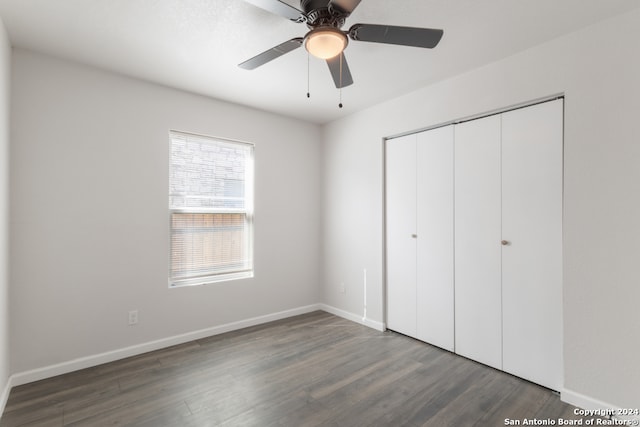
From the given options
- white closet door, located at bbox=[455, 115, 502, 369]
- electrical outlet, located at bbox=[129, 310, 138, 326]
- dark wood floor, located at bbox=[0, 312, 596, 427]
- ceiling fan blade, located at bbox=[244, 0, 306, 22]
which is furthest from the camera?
electrical outlet, located at bbox=[129, 310, 138, 326]

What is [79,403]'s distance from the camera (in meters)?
2.15

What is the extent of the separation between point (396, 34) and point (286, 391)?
2.50 m

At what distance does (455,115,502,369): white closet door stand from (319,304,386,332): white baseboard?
0.88 m

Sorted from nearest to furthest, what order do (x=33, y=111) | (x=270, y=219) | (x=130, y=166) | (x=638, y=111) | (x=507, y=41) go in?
(x=638, y=111) → (x=507, y=41) → (x=33, y=111) → (x=130, y=166) → (x=270, y=219)

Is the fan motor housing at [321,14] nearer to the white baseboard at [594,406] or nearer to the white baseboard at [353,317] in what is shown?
the white baseboard at [594,406]

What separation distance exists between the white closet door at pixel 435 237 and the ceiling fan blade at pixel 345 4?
1.74 meters

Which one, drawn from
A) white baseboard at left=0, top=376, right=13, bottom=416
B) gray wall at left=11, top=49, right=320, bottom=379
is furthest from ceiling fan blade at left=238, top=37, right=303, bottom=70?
white baseboard at left=0, top=376, right=13, bottom=416

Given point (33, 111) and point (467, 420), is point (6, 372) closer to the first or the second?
point (33, 111)

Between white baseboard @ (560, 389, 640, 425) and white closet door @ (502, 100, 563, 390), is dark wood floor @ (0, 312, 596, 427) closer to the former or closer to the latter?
white baseboard @ (560, 389, 640, 425)

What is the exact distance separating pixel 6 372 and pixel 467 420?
327 cm

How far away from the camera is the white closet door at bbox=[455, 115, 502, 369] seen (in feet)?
8.57

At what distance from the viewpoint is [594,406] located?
203 centimetres

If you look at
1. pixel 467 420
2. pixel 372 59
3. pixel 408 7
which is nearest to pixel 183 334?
pixel 467 420

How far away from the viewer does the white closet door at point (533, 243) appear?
89.6 inches
